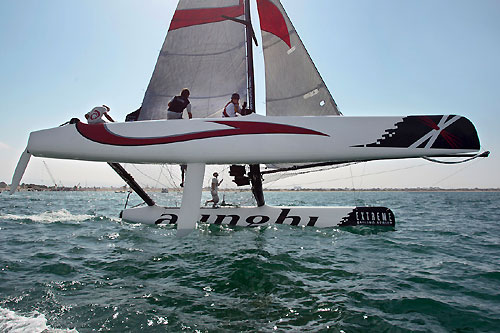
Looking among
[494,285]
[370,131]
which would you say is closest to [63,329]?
[370,131]

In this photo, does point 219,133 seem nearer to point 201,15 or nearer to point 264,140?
point 264,140

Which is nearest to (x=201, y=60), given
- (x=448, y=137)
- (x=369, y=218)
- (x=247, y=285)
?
(x=369, y=218)

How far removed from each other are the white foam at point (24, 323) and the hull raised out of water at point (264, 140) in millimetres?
2425

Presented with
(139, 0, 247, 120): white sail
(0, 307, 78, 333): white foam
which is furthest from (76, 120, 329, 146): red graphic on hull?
(139, 0, 247, 120): white sail

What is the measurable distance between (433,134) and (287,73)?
5.42 meters

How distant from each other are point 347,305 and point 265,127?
2.63m

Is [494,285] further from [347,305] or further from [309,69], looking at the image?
[309,69]

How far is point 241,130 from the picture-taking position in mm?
4461

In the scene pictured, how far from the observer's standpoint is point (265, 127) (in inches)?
176

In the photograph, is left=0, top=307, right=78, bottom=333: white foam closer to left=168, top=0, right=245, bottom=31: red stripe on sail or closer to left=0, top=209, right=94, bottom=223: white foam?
left=0, top=209, right=94, bottom=223: white foam

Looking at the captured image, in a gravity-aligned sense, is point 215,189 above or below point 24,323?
above

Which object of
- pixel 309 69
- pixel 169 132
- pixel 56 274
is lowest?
pixel 56 274

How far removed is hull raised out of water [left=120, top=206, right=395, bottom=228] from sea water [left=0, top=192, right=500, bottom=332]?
76.2 inches

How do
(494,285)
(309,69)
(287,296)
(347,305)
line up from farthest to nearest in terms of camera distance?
(309,69) < (494,285) < (287,296) < (347,305)
